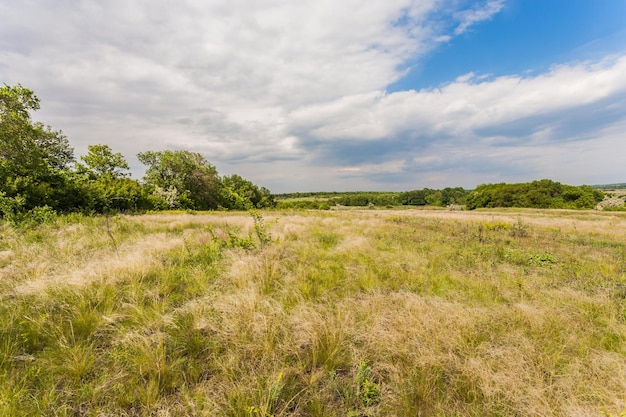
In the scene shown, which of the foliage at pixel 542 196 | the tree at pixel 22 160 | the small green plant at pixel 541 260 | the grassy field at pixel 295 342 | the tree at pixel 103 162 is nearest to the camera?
the grassy field at pixel 295 342

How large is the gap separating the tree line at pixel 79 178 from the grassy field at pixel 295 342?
478 cm

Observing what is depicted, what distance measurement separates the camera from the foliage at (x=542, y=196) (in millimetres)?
57987

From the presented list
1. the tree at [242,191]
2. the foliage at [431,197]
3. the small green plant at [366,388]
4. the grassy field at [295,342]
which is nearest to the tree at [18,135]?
the grassy field at [295,342]

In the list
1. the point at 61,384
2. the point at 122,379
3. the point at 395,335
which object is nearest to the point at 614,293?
the point at 395,335

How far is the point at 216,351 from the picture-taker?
9.23 feet

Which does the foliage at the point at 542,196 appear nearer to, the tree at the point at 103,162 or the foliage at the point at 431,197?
the foliage at the point at 431,197

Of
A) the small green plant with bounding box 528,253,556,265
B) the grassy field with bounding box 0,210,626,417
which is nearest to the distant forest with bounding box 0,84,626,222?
the grassy field with bounding box 0,210,626,417

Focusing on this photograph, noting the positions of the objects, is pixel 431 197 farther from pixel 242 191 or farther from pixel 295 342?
pixel 295 342

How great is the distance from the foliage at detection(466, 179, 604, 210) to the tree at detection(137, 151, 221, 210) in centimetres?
7445

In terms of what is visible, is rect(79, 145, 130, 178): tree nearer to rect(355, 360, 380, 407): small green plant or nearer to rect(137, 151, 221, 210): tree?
rect(137, 151, 221, 210): tree

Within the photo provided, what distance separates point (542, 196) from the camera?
61188 mm

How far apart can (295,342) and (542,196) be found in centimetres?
8326

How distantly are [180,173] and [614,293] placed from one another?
44.6m

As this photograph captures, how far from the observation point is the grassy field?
220 centimetres
